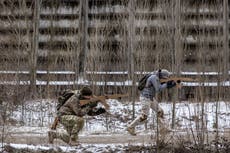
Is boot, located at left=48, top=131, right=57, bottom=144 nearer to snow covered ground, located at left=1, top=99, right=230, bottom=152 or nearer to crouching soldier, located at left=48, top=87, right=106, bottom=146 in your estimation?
crouching soldier, located at left=48, top=87, right=106, bottom=146

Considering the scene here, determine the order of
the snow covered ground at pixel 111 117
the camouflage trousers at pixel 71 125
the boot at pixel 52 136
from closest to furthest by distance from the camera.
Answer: the camouflage trousers at pixel 71 125 → the boot at pixel 52 136 → the snow covered ground at pixel 111 117

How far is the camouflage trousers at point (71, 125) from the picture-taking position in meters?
9.41

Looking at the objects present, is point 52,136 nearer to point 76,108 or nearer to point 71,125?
point 71,125

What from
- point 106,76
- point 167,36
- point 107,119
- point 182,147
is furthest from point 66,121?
point 167,36

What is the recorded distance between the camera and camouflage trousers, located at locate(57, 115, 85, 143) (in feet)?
30.9

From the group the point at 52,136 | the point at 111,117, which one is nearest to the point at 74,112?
the point at 52,136

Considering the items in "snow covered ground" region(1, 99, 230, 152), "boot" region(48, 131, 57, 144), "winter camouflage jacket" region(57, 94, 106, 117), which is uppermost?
"winter camouflage jacket" region(57, 94, 106, 117)

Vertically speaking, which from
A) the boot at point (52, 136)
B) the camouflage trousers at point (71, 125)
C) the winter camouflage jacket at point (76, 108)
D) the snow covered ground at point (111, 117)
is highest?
the winter camouflage jacket at point (76, 108)

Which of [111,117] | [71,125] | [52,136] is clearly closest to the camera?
[71,125]

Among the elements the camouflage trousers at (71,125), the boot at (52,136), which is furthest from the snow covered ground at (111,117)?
the camouflage trousers at (71,125)

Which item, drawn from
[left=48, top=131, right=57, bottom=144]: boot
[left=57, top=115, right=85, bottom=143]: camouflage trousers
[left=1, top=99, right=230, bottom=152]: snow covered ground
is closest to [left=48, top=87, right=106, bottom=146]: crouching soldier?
[left=57, top=115, right=85, bottom=143]: camouflage trousers

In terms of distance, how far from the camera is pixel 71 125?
942 cm

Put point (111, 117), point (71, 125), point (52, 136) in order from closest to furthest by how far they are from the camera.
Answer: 1. point (71, 125)
2. point (52, 136)
3. point (111, 117)

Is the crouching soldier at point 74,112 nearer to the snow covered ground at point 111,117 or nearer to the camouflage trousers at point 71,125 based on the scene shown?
the camouflage trousers at point 71,125
